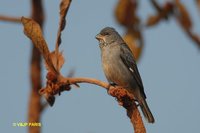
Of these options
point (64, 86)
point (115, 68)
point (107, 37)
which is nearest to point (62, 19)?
point (64, 86)

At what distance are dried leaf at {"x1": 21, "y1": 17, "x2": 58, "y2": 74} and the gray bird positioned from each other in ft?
12.8

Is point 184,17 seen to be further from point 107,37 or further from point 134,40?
point 107,37

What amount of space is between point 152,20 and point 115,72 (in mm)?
4091

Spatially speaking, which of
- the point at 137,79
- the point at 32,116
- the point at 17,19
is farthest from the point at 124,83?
the point at 32,116

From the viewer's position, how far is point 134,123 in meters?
1.54

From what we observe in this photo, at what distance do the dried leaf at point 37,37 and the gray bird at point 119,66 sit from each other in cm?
390

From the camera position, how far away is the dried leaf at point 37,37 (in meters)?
1.57

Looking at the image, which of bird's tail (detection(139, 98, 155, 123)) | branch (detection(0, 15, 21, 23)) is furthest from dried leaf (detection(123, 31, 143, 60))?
bird's tail (detection(139, 98, 155, 123))

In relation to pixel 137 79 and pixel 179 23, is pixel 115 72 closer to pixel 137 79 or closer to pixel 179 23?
pixel 137 79

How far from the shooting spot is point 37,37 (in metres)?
1.58

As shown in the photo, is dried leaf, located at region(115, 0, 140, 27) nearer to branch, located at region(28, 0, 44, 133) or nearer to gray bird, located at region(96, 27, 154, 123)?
branch, located at region(28, 0, 44, 133)

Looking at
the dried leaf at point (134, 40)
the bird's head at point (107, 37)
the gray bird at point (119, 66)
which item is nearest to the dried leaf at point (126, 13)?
the dried leaf at point (134, 40)

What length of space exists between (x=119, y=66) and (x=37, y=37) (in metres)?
4.28

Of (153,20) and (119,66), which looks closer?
(153,20)
